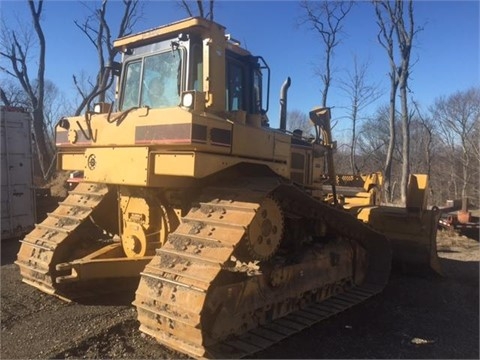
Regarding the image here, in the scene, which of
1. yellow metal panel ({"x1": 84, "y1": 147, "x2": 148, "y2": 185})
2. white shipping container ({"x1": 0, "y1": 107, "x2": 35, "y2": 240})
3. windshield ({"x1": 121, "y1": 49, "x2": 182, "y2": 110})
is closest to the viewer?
yellow metal panel ({"x1": 84, "y1": 147, "x2": 148, "y2": 185})

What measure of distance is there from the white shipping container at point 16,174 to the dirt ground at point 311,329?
3.40 m

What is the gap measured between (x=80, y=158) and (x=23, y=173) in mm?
5534

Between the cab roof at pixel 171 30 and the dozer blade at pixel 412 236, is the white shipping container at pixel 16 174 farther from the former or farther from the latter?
the dozer blade at pixel 412 236

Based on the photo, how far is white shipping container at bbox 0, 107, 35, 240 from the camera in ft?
32.2

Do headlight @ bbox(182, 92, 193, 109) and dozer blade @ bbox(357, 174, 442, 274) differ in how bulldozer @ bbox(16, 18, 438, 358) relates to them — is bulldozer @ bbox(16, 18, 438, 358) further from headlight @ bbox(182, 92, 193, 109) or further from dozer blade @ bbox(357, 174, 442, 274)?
dozer blade @ bbox(357, 174, 442, 274)

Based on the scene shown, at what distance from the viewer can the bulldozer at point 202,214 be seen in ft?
13.2

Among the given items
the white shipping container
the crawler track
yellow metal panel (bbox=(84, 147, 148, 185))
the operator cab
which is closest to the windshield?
the operator cab

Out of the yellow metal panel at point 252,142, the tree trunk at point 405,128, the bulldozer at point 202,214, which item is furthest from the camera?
the tree trunk at point 405,128

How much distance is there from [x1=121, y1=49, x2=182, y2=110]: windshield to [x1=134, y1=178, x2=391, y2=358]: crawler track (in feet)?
4.06

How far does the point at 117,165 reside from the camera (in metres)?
4.76

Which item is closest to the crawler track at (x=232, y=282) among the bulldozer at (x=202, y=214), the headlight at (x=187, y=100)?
the bulldozer at (x=202, y=214)

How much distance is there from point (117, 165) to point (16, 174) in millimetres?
6522

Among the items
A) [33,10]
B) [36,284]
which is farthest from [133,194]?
[33,10]

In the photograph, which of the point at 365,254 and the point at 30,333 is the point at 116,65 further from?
the point at 365,254
